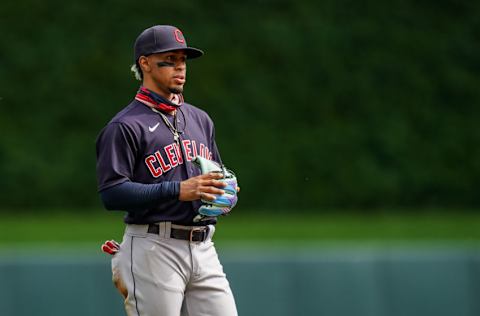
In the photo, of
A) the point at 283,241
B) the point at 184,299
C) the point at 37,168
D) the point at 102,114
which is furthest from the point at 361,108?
the point at 184,299

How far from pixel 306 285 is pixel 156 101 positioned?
444 cm

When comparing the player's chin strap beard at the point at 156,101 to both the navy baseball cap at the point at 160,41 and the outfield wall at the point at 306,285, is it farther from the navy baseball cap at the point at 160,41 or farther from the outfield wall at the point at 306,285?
the outfield wall at the point at 306,285

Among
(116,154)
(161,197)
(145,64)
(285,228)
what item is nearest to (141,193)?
(161,197)

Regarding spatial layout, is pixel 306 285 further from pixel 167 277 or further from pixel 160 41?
pixel 160 41

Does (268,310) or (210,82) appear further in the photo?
(210,82)

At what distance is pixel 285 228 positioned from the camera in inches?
439

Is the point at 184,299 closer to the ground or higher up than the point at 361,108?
closer to the ground

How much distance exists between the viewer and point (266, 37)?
39.2 ft

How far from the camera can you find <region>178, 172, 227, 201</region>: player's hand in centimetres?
388

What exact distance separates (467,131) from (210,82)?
3.18 metres

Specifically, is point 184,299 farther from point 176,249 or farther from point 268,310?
point 268,310

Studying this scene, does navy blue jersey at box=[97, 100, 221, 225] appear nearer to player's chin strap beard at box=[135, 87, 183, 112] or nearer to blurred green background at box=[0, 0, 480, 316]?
player's chin strap beard at box=[135, 87, 183, 112]

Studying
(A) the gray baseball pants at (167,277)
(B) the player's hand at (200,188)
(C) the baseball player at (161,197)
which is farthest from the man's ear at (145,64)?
(A) the gray baseball pants at (167,277)

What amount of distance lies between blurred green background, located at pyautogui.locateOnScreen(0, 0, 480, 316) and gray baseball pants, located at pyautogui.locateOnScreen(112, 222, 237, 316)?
6.91 metres
